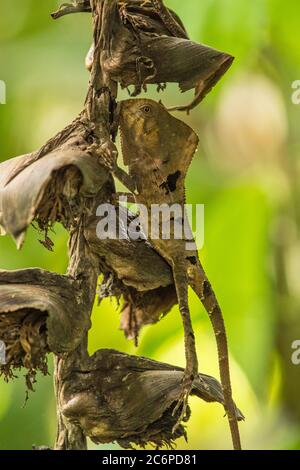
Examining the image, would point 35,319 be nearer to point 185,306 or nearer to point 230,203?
point 185,306

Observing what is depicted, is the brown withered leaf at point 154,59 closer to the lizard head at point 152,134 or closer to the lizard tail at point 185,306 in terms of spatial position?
the lizard head at point 152,134

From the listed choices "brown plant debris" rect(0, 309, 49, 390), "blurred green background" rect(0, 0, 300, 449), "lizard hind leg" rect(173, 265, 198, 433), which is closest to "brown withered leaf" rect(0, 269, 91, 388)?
"brown plant debris" rect(0, 309, 49, 390)

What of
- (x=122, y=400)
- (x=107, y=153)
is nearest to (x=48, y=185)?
(x=107, y=153)

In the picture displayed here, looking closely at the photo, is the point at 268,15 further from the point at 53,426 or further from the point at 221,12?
the point at 53,426

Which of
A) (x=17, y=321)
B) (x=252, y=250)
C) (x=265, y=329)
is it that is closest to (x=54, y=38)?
(x=252, y=250)

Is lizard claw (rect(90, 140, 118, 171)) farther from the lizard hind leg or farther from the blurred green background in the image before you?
the blurred green background

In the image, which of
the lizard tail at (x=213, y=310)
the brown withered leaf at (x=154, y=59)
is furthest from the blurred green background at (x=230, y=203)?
the brown withered leaf at (x=154, y=59)
